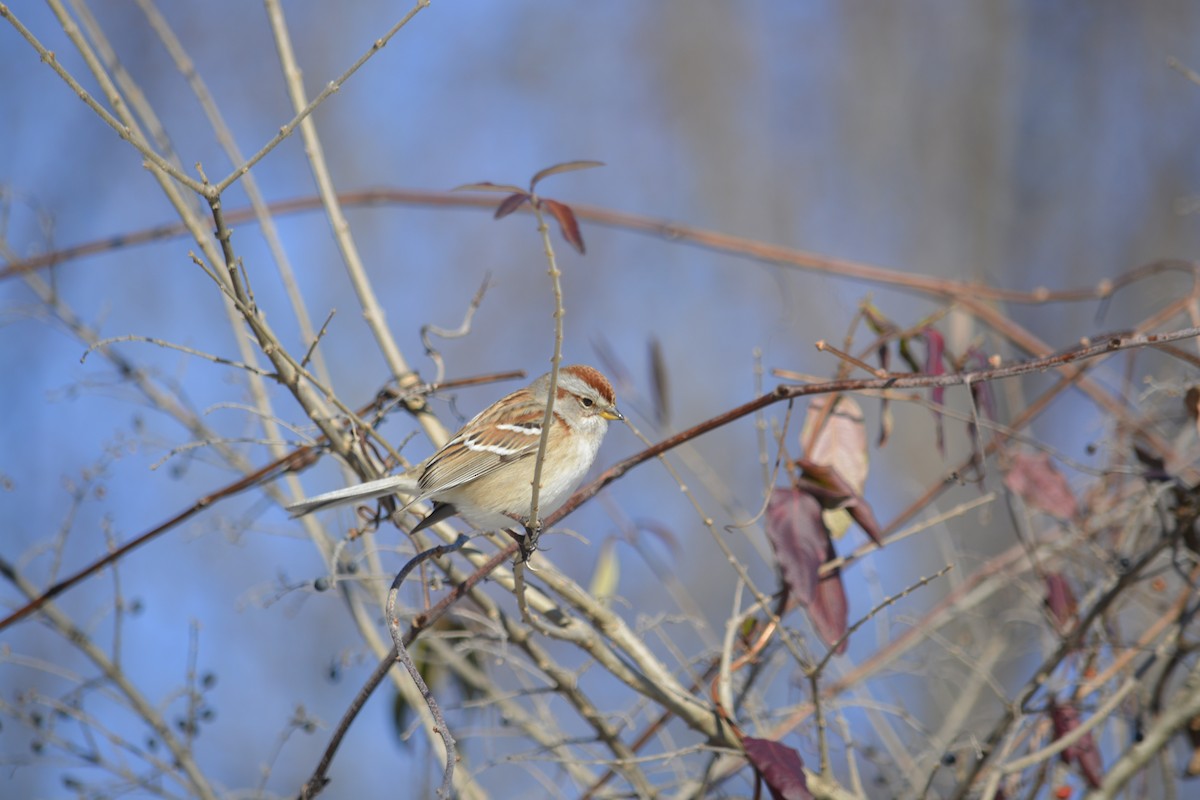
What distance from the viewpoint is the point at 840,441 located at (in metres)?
2.67

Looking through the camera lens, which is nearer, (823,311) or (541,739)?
(541,739)

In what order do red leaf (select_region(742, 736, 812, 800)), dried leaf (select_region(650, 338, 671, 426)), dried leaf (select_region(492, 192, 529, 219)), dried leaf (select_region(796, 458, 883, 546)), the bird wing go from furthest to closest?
1. dried leaf (select_region(650, 338, 671, 426))
2. the bird wing
3. dried leaf (select_region(796, 458, 883, 546))
4. dried leaf (select_region(492, 192, 529, 219))
5. red leaf (select_region(742, 736, 812, 800))

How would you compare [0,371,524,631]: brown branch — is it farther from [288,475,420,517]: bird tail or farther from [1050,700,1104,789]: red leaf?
[1050,700,1104,789]: red leaf

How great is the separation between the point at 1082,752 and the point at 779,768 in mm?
901

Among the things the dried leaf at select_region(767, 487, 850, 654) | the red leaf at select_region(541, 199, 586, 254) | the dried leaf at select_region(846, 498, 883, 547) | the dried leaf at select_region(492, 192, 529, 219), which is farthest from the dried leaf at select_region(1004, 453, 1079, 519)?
the dried leaf at select_region(492, 192, 529, 219)

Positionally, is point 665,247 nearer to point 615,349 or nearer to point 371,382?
point 615,349

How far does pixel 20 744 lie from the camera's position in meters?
6.11

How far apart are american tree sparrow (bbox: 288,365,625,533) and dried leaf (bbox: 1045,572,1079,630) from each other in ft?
4.19

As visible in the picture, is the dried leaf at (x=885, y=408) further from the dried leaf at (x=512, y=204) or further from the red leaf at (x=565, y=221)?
the dried leaf at (x=512, y=204)

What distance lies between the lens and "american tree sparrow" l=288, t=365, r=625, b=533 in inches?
116

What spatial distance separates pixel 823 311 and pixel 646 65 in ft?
10.2

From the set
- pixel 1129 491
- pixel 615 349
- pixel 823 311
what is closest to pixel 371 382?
pixel 615 349

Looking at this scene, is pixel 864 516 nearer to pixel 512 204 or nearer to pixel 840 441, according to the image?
pixel 840 441

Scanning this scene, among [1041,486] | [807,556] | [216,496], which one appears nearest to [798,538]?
[807,556]
